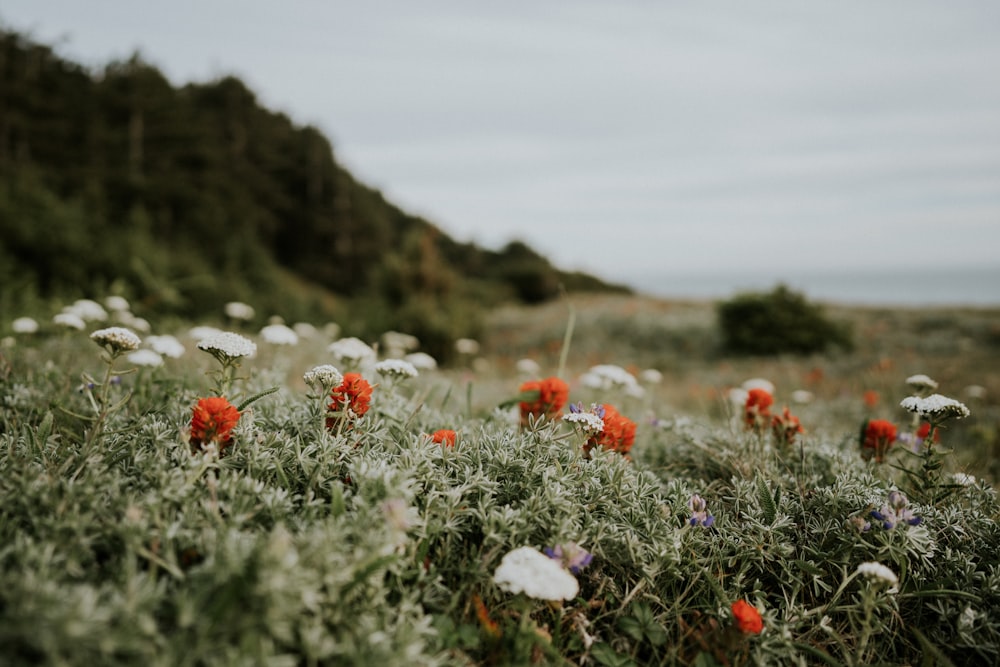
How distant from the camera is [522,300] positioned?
26125 millimetres

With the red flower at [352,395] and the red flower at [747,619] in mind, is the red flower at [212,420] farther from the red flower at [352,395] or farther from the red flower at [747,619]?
the red flower at [747,619]

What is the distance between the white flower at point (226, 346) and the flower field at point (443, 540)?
13 mm

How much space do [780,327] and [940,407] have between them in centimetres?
1114

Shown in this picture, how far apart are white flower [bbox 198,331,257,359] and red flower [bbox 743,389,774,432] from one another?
2825 millimetres

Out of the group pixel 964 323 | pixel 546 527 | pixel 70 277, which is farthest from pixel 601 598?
pixel 964 323

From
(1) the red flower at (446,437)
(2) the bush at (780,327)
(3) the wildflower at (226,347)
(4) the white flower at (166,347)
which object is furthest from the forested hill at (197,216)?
(1) the red flower at (446,437)

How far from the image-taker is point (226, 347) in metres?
2.15

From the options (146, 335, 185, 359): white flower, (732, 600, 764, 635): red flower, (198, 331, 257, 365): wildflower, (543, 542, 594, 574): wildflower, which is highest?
Result: (198, 331, 257, 365): wildflower

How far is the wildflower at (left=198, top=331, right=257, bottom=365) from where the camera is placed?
2.13 meters

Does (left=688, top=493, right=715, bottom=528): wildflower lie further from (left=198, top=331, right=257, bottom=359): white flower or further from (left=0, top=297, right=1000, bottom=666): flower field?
(left=198, top=331, right=257, bottom=359): white flower

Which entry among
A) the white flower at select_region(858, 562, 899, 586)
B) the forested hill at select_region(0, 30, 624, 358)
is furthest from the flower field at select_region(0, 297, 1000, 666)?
the forested hill at select_region(0, 30, 624, 358)

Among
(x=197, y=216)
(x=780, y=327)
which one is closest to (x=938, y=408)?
(x=780, y=327)

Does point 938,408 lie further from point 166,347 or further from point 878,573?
point 166,347

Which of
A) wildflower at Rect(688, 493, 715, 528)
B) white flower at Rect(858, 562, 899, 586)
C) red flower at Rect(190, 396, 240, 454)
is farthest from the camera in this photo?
wildflower at Rect(688, 493, 715, 528)
